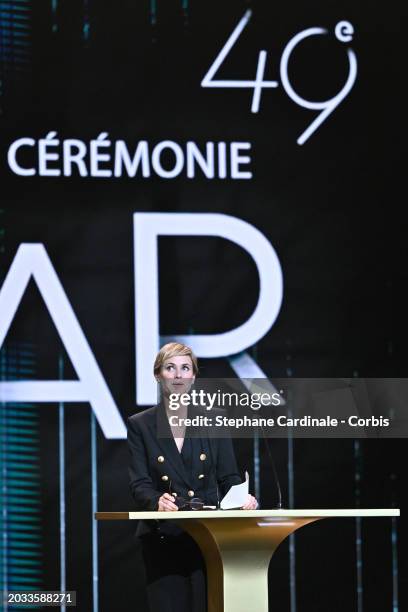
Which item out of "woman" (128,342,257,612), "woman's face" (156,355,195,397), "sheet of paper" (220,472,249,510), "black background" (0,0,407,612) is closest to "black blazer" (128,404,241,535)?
"woman" (128,342,257,612)

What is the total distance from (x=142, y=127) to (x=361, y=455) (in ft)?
6.74

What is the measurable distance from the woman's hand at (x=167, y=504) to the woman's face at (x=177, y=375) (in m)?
0.37

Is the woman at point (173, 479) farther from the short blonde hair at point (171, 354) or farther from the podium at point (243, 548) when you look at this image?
the podium at point (243, 548)

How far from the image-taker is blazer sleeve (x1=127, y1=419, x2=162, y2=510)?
3.77 metres

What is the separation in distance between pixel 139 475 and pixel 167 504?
0.97 ft

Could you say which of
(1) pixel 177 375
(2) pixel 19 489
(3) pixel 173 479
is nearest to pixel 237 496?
(3) pixel 173 479

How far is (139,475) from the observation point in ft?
12.8

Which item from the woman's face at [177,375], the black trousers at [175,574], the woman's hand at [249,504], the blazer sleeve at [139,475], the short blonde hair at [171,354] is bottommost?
the black trousers at [175,574]

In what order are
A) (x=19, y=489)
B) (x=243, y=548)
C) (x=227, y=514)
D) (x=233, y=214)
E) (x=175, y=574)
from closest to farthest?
(x=227, y=514) → (x=243, y=548) → (x=175, y=574) → (x=19, y=489) → (x=233, y=214)

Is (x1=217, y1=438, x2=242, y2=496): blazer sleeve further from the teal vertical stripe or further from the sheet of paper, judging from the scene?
the teal vertical stripe

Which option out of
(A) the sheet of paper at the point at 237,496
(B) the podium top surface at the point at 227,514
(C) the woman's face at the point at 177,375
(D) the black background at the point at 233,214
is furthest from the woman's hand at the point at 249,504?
(D) the black background at the point at 233,214

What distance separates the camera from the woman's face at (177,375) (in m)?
3.88

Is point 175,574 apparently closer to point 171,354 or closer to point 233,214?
point 171,354

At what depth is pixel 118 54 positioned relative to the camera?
20.0 ft
